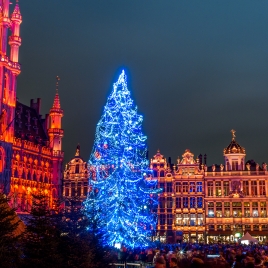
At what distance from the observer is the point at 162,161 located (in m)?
71.2

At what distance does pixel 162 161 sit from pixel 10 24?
27.7m

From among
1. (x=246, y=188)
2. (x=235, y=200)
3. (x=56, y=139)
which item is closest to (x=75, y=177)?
(x=56, y=139)

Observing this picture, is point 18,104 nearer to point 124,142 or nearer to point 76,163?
point 76,163

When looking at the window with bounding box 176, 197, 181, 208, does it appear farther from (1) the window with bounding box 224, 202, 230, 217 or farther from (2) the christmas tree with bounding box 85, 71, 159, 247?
(2) the christmas tree with bounding box 85, 71, 159, 247

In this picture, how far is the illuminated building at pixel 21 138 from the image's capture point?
181 feet

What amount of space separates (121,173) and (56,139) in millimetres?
40725

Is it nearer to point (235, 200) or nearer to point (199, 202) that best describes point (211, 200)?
point (199, 202)

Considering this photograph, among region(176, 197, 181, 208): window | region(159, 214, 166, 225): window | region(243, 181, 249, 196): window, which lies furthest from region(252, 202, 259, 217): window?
region(159, 214, 166, 225): window

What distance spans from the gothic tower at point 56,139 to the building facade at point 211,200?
519 inches

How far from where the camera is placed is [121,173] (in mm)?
31250

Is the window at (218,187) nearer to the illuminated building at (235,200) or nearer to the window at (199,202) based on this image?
the illuminated building at (235,200)

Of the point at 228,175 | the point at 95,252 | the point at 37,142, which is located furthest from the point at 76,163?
the point at 95,252

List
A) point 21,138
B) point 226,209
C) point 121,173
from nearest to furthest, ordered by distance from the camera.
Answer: point 121,173 < point 21,138 < point 226,209

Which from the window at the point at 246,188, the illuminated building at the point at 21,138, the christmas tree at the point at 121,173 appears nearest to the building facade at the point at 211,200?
the window at the point at 246,188
